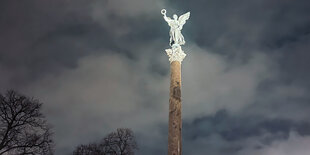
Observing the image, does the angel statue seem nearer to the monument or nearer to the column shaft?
the monument

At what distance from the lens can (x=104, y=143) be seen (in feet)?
130

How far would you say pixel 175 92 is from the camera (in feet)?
67.6

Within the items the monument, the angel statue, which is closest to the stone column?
the monument

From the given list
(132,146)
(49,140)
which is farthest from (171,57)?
(132,146)

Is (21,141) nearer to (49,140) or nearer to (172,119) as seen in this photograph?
(49,140)

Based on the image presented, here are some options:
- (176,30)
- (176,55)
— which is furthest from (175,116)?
(176,30)

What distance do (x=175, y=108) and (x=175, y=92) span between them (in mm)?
1123

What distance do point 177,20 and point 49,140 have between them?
1358cm

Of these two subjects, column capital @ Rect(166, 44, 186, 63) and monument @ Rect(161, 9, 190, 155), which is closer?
monument @ Rect(161, 9, 190, 155)

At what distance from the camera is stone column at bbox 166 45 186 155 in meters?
18.9

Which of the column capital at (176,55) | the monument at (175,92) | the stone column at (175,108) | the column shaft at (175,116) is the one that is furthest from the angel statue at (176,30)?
the column shaft at (175,116)

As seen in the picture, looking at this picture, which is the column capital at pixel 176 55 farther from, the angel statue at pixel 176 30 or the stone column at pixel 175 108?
the angel statue at pixel 176 30

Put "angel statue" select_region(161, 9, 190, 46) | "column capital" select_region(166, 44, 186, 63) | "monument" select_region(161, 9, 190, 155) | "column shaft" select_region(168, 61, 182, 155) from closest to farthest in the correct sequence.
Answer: "column shaft" select_region(168, 61, 182, 155) < "monument" select_region(161, 9, 190, 155) < "column capital" select_region(166, 44, 186, 63) < "angel statue" select_region(161, 9, 190, 46)

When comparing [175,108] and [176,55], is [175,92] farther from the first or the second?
[176,55]
